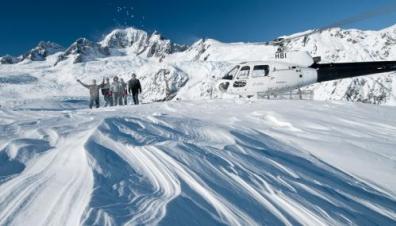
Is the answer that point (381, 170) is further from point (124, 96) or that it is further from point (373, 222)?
point (124, 96)

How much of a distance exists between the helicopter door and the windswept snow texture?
1102cm

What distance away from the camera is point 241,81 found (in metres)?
19.1

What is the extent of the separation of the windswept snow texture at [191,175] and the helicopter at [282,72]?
1109 cm

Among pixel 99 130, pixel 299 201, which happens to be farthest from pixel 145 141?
pixel 299 201

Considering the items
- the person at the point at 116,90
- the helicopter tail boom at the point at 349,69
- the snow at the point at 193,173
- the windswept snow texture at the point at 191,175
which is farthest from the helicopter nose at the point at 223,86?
the windswept snow texture at the point at 191,175

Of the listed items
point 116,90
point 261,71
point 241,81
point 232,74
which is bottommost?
point 116,90

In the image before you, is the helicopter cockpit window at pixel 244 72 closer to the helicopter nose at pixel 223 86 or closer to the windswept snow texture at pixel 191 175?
the helicopter nose at pixel 223 86

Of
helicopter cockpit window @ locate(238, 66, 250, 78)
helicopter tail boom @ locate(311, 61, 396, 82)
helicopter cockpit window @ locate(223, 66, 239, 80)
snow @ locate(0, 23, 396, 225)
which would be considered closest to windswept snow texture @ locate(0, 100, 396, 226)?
snow @ locate(0, 23, 396, 225)

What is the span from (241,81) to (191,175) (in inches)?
587

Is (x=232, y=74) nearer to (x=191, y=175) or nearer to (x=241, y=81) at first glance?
(x=241, y=81)

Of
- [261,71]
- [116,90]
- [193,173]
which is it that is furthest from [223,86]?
[193,173]

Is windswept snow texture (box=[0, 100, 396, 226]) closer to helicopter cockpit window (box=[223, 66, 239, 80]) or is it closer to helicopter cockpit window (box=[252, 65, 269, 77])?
helicopter cockpit window (box=[252, 65, 269, 77])

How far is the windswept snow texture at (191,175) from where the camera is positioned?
3531mm

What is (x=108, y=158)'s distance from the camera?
16.3ft
